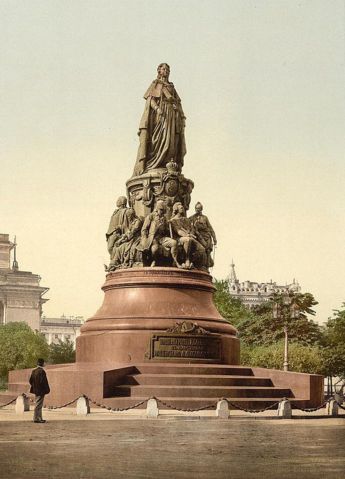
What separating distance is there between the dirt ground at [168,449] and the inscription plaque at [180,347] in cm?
587

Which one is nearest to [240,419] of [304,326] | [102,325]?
[102,325]

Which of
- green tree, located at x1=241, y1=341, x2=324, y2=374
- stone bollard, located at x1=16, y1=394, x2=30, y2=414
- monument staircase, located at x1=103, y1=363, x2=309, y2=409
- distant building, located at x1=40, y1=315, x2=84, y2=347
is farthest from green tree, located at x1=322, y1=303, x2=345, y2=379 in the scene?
distant building, located at x1=40, y1=315, x2=84, y2=347

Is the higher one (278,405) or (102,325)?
(102,325)

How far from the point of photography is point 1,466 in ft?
39.3

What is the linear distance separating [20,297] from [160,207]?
77128mm

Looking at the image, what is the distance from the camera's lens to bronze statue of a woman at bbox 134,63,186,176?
32469mm

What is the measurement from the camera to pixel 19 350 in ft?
217

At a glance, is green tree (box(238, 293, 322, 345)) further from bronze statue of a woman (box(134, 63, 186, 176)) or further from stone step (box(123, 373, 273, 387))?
stone step (box(123, 373, 273, 387))

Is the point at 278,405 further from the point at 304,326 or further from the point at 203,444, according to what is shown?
the point at 304,326

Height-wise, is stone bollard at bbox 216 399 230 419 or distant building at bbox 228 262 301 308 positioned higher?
distant building at bbox 228 262 301 308

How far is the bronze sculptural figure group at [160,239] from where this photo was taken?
29906 millimetres

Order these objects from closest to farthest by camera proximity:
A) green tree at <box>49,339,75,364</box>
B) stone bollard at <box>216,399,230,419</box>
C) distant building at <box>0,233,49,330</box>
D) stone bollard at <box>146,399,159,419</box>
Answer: stone bollard at <box>146,399,159,419</box> → stone bollard at <box>216,399,230,419</box> → green tree at <box>49,339,75,364</box> → distant building at <box>0,233,49,330</box>

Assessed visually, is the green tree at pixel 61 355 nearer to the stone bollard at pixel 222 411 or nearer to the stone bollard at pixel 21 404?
the stone bollard at pixel 21 404

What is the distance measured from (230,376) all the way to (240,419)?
13.2ft
